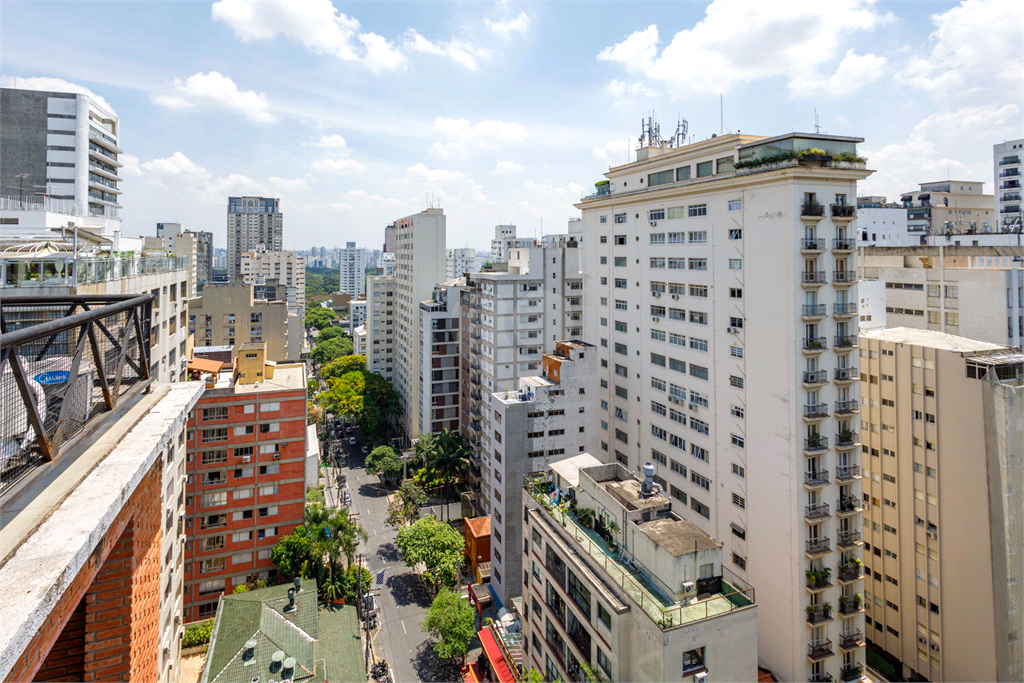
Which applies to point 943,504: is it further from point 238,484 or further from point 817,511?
point 238,484

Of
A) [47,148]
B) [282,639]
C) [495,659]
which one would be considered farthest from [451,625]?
[47,148]

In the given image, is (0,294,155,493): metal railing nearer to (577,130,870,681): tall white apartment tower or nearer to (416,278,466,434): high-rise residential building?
(577,130,870,681): tall white apartment tower

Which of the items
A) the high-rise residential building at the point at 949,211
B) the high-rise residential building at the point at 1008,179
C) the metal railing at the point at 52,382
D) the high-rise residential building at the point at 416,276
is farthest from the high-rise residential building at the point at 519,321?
the high-rise residential building at the point at 1008,179

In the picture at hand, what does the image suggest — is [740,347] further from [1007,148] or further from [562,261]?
[1007,148]

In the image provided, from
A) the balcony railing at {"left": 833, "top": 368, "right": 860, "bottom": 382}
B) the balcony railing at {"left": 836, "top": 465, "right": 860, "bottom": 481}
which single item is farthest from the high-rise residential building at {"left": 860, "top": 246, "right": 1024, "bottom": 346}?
the balcony railing at {"left": 836, "top": 465, "right": 860, "bottom": 481}

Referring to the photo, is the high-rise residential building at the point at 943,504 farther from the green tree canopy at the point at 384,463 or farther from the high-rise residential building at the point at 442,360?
the green tree canopy at the point at 384,463

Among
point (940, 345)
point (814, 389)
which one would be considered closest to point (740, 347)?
point (814, 389)
